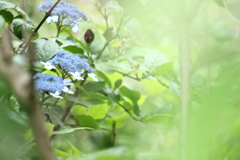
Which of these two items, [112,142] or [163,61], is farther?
[112,142]

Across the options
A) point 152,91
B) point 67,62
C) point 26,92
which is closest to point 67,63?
point 67,62

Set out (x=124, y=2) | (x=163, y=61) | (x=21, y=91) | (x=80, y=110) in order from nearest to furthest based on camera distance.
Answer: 1. (x=21, y=91)
2. (x=124, y=2)
3. (x=163, y=61)
4. (x=80, y=110)

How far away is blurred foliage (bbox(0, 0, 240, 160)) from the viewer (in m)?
0.14

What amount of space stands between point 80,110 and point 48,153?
0.63 meters

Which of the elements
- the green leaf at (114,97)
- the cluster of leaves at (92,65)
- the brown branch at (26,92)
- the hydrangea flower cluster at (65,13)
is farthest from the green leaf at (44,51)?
the brown branch at (26,92)

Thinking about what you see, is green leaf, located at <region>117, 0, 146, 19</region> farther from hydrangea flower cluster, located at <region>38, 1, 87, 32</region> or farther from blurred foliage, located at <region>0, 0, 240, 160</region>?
hydrangea flower cluster, located at <region>38, 1, 87, 32</region>

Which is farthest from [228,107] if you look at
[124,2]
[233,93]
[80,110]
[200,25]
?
[80,110]

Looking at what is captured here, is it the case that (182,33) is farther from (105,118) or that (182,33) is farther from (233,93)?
(105,118)

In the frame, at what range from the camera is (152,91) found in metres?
1.06

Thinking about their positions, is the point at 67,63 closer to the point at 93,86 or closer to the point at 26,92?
the point at 93,86

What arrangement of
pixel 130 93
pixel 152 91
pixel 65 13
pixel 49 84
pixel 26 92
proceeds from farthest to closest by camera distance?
pixel 152 91, pixel 130 93, pixel 65 13, pixel 49 84, pixel 26 92

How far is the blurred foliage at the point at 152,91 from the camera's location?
0.45 ft

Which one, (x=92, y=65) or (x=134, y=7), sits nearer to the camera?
(x=134, y=7)

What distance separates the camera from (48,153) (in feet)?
0.36
